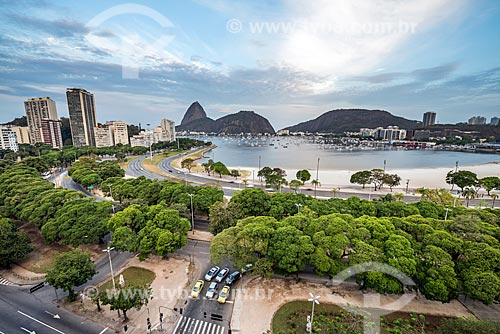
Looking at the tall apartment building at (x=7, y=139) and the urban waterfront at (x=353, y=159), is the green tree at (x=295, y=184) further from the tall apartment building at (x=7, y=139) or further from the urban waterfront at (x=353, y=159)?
the tall apartment building at (x=7, y=139)

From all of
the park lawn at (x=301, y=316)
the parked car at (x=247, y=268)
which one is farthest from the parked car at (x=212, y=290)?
the park lawn at (x=301, y=316)

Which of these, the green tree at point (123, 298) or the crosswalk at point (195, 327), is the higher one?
the green tree at point (123, 298)

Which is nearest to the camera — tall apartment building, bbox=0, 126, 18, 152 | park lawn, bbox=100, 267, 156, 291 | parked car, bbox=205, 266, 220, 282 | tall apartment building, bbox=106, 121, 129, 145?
park lawn, bbox=100, 267, 156, 291

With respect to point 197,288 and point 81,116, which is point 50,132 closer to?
point 81,116

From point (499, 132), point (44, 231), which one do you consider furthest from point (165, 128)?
point (499, 132)

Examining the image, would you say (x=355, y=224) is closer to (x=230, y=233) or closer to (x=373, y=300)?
(x=373, y=300)

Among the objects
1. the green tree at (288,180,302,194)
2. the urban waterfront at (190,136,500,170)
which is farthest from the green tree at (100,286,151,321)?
the urban waterfront at (190,136,500,170)

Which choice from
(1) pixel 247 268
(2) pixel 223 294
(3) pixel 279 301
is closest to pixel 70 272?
(2) pixel 223 294

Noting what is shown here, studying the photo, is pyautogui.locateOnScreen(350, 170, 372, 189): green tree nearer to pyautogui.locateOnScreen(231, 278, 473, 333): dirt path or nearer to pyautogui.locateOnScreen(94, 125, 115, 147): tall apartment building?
pyautogui.locateOnScreen(231, 278, 473, 333): dirt path
